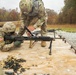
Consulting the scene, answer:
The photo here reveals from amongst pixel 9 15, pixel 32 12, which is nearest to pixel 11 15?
pixel 9 15

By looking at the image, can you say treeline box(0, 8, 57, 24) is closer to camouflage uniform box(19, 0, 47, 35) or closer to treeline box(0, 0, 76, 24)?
treeline box(0, 0, 76, 24)

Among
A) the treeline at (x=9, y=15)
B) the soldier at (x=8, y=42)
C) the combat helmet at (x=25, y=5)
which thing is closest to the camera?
the soldier at (x=8, y=42)

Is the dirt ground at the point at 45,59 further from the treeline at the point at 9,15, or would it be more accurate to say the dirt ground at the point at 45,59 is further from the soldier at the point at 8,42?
the treeline at the point at 9,15

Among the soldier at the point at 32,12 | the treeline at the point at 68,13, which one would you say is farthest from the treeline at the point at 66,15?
the soldier at the point at 32,12

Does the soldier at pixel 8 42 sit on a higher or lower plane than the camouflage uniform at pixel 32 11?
A: lower

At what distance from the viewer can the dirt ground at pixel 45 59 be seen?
261 inches

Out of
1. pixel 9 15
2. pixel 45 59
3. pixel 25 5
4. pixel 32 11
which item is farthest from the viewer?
pixel 9 15

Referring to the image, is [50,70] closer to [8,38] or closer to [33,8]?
[8,38]

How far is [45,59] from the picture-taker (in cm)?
793

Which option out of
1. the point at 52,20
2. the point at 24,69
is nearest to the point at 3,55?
the point at 24,69

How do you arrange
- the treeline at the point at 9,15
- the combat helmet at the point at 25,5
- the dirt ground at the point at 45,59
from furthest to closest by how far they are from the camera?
the treeline at the point at 9,15 < the combat helmet at the point at 25,5 < the dirt ground at the point at 45,59

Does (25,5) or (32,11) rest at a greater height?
(25,5)

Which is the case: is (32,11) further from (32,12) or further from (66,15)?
(66,15)

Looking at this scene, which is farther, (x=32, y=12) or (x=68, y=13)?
(x=68, y=13)
